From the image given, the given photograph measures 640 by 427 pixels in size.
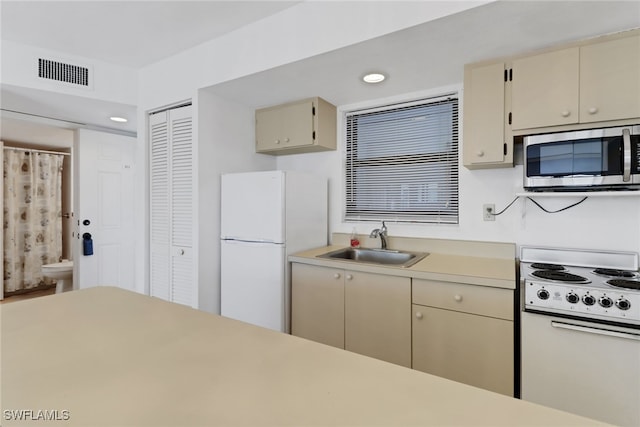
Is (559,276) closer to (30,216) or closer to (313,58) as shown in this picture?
(313,58)

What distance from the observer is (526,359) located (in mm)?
1558

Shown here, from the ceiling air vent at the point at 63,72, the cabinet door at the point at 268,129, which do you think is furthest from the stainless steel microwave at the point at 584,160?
the ceiling air vent at the point at 63,72

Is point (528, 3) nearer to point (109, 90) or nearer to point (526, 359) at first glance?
point (526, 359)

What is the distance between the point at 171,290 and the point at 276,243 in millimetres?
1138

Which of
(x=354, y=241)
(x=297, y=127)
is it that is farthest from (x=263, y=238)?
(x=297, y=127)

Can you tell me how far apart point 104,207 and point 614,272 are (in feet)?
14.6

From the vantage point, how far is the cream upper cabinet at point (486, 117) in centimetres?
187

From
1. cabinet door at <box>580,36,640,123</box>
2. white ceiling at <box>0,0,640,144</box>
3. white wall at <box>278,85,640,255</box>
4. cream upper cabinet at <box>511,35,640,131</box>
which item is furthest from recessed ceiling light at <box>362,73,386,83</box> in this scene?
cabinet door at <box>580,36,640,123</box>

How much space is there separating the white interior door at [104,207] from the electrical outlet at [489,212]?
3770 mm

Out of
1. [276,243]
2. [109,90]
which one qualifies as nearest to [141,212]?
[109,90]

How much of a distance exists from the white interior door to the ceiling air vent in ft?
3.37

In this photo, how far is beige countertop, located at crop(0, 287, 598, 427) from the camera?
1.75ft

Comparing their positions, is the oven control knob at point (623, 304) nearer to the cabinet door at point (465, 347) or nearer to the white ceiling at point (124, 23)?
the cabinet door at point (465, 347)

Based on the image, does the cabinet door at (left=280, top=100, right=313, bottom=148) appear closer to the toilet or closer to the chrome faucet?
the chrome faucet
